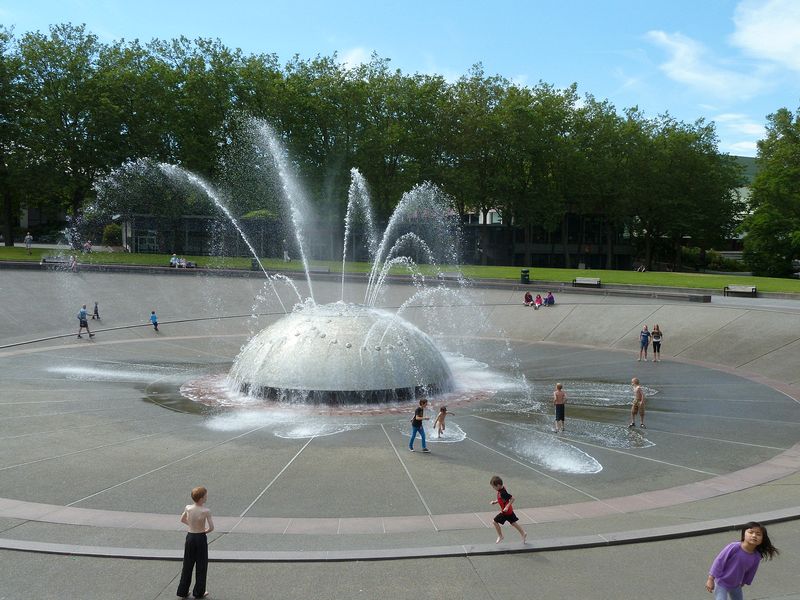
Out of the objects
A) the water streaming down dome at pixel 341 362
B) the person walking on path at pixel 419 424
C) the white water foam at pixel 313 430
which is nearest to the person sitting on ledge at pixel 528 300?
the water streaming down dome at pixel 341 362

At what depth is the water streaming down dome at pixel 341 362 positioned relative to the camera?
1866cm

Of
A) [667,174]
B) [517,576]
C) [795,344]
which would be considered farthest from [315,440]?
[667,174]

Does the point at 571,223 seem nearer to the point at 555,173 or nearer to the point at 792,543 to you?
the point at 555,173

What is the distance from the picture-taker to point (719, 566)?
22.4ft

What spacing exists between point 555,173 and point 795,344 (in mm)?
46683

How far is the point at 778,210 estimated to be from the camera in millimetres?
66625

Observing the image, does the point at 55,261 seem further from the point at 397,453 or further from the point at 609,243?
the point at 609,243

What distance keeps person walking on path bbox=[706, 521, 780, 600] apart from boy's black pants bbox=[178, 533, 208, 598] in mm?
5576

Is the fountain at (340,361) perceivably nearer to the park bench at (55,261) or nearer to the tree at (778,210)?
the park bench at (55,261)

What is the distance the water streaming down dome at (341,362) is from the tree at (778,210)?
55.7m

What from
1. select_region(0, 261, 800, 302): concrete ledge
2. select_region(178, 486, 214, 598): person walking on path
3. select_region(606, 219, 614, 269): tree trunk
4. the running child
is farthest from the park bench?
select_region(606, 219, 614, 269): tree trunk

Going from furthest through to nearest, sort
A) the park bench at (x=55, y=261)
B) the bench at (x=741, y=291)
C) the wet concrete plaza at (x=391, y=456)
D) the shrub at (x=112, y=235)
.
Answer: the shrub at (x=112, y=235) → the park bench at (x=55, y=261) → the bench at (x=741, y=291) → the wet concrete plaza at (x=391, y=456)

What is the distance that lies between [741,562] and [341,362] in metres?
13.3

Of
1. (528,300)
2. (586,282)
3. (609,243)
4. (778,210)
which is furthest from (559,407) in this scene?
(609,243)
